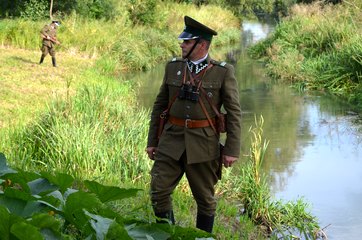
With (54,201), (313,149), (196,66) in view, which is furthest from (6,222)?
(313,149)

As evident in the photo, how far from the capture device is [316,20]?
22438mm

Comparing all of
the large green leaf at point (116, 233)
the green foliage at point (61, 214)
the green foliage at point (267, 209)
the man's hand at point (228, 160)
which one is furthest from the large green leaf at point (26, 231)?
the green foliage at point (267, 209)

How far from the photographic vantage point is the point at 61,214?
234 centimetres

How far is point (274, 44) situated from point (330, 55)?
4288 mm

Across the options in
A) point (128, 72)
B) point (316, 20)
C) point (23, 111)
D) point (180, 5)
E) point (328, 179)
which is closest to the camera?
point (328, 179)

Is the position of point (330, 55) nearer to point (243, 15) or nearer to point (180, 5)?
point (180, 5)

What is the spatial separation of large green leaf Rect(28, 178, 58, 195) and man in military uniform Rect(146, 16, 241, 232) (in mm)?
2031

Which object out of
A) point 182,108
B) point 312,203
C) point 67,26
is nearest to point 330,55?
point 67,26

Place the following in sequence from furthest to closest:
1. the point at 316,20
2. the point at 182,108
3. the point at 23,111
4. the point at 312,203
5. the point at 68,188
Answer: the point at 316,20, the point at 23,111, the point at 312,203, the point at 182,108, the point at 68,188

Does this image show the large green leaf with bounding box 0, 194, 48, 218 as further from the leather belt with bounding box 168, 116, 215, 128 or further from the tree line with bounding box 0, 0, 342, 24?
the tree line with bounding box 0, 0, 342, 24

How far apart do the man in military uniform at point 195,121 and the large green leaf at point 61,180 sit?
1.98m

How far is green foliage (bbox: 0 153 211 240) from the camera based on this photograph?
Result: 6.39 feet

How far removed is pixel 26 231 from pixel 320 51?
753 inches

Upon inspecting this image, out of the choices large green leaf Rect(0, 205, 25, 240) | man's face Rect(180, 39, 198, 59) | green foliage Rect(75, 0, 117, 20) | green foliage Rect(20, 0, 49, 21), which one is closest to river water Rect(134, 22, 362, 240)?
man's face Rect(180, 39, 198, 59)
